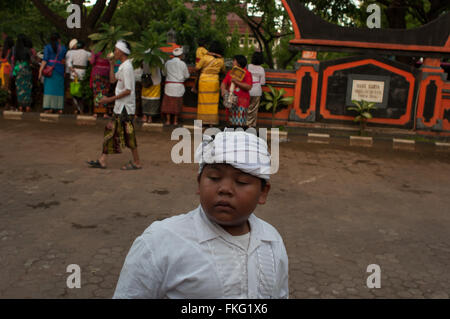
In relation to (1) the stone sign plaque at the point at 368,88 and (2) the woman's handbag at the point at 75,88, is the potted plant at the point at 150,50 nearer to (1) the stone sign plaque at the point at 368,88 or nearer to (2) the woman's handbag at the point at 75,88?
(2) the woman's handbag at the point at 75,88

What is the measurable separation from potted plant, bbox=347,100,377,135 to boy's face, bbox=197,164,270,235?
11.1 meters

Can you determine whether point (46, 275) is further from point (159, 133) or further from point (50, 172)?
point (159, 133)

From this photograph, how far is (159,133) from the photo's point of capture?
1185cm

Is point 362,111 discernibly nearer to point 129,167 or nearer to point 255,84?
point 255,84

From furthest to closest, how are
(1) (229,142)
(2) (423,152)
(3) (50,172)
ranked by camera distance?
Result: (2) (423,152) → (3) (50,172) → (1) (229,142)

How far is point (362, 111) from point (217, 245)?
11.4m

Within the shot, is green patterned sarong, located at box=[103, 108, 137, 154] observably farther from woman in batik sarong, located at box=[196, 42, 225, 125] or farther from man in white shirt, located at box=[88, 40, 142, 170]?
woman in batik sarong, located at box=[196, 42, 225, 125]

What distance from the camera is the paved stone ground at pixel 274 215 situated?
13.5 feet

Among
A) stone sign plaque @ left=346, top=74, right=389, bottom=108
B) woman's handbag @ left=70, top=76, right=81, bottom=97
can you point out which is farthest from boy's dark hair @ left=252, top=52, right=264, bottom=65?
woman's handbag @ left=70, top=76, right=81, bottom=97

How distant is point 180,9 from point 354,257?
15.7 metres

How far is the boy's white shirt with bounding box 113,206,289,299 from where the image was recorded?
173 centimetres

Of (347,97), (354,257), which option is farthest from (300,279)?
(347,97)

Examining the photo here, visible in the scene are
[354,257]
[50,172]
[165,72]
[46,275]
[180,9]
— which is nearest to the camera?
[46,275]
